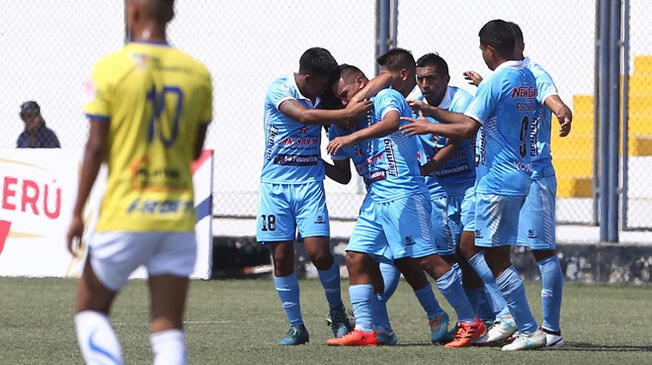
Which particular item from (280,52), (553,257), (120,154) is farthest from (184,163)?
(280,52)

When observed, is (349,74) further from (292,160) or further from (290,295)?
(290,295)

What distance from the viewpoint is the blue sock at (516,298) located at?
9102 millimetres

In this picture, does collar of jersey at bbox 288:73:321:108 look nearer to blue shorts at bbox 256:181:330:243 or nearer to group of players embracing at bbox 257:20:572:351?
group of players embracing at bbox 257:20:572:351

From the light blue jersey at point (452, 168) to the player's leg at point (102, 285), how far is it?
4931 mm

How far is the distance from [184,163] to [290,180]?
3969 mm

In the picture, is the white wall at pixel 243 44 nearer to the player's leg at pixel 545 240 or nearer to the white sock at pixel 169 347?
the player's leg at pixel 545 240

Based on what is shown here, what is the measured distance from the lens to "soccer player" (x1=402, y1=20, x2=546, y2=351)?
9.11 m

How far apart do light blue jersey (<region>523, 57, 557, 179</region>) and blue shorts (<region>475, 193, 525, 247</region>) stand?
441 mm

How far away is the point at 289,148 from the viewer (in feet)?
31.3

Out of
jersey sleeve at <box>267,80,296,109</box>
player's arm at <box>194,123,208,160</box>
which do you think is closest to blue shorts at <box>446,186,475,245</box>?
jersey sleeve at <box>267,80,296,109</box>

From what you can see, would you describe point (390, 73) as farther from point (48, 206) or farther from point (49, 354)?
point (48, 206)

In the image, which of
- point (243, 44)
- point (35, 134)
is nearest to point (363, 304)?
point (35, 134)

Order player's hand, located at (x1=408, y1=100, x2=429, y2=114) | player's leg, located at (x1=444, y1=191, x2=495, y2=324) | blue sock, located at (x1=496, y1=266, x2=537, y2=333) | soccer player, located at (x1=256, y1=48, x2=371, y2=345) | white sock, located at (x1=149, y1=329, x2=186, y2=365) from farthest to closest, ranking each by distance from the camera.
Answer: player's leg, located at (x1=444, y1=191, x2=495, y2=324) → soccer player, located at (x1=256, y1=48, x2=371, y2=345) → blue sock, located at (x1=496, y1=266, x2=537, y2=333) → player's hand, located at (x1=408, y1=100, x2=429, y2=114) → white sock, located at (x1=149, y1=329, x2=186, y2=365)

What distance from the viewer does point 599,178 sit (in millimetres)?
15336
